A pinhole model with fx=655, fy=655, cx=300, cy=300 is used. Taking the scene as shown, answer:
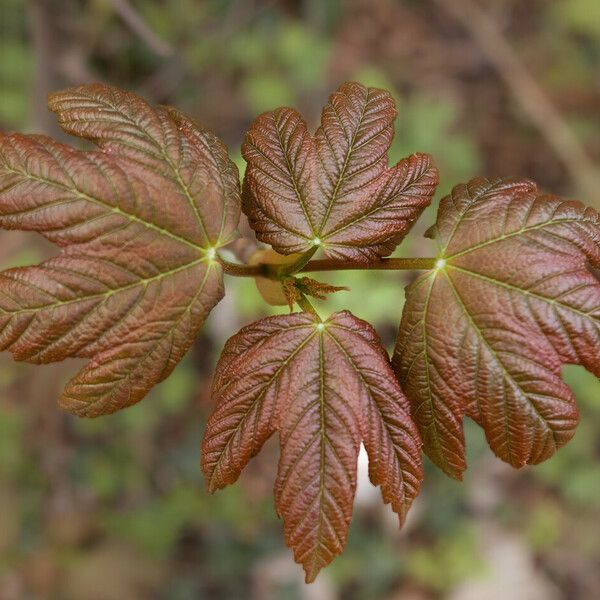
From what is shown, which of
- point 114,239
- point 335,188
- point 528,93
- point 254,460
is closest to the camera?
point 114,239

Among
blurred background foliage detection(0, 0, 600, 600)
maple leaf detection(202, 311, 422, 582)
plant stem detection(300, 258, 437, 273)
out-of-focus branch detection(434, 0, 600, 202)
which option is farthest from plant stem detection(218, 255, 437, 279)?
out-of-focus branch detection(434, 0, 600, 202)

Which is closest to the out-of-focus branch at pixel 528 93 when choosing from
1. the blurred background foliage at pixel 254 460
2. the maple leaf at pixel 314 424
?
the blurred background foliage at pixel 254 460

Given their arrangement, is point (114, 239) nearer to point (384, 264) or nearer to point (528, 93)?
point (384, 264)

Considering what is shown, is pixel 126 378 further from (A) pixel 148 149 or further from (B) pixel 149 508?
(B) pixel 149 508

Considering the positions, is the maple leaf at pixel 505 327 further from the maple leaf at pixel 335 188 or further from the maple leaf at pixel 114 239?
the maple leaf at pixel 114 239

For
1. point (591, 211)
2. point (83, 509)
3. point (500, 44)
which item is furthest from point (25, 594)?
point (500, 44)

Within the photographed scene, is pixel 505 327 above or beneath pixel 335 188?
beneath

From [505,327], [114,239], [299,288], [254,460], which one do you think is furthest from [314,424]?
[254,460]
